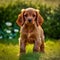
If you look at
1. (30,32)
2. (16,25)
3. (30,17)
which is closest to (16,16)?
(16,25)

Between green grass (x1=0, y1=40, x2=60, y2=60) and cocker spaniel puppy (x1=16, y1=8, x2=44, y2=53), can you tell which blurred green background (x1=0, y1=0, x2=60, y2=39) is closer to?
green grass (x1=0, y1=40, x2=60, y2=60)

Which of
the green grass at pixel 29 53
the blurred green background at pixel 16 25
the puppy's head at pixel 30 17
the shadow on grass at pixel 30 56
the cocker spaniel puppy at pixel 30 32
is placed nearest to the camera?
the shadow on grass at pixel 30 56

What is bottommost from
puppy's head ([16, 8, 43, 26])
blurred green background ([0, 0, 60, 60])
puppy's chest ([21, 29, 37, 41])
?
blurred green background ([0, 0, 60, 60])

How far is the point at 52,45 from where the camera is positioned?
37.6ft

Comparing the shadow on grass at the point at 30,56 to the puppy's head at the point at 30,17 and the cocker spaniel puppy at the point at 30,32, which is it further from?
the puppy's head at the point at 30,17

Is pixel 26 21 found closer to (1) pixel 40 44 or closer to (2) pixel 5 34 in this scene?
(1) pixel 40 44

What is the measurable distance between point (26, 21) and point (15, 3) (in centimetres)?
453

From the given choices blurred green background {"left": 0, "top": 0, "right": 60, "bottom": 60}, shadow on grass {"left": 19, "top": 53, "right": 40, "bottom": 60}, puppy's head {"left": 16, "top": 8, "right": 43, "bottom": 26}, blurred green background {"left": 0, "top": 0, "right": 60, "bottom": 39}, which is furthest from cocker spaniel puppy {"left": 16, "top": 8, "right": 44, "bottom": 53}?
blurred green background {"left": 0, "top": 0, "right": 60, "bottom": 39}

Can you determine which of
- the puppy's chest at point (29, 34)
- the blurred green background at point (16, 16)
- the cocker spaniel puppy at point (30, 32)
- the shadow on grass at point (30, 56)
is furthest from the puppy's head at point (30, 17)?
the blurred green background at point (16, 16)

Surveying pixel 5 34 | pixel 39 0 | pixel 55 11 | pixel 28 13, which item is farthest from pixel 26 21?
pixel 39 0

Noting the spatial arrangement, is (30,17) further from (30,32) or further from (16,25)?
(16,25)

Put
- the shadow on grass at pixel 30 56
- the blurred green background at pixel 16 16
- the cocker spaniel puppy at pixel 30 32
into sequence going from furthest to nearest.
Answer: the blurred green background at pixel 16 16 < the cocker spaniel puppy at pixel 30 32 < the shadow on grass at pixel 30 56

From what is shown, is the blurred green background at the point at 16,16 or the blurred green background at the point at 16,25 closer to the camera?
the blurred green background at the point at 16,25

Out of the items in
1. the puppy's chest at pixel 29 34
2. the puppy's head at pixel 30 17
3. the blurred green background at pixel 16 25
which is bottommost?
the blurred green background at pixel 16 25
